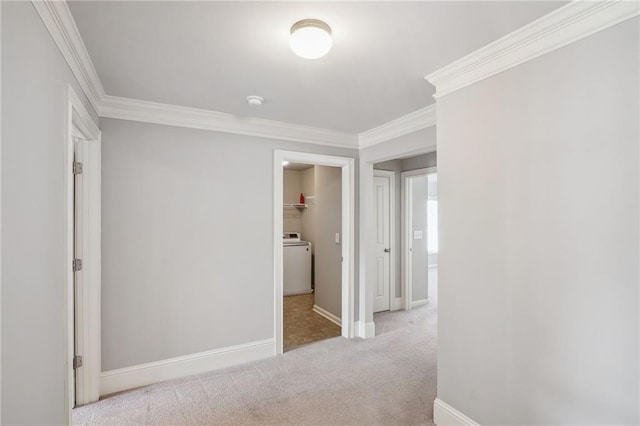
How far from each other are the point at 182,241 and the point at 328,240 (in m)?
2.06

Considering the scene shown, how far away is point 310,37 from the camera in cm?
155

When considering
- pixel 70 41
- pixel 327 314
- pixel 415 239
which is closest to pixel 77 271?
pixel 70 41

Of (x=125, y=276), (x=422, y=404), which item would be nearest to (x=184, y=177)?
(x=125, y=276)

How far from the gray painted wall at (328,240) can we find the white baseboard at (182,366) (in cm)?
131

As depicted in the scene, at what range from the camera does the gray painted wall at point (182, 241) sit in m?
2.62

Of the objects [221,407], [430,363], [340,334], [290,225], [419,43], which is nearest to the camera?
[419,43]

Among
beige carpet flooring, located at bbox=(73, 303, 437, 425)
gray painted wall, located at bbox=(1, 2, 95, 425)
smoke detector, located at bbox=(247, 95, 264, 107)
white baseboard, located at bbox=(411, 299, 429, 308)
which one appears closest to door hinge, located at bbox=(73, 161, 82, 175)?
gray painted wall, located at bbox=(1, 2, 95, 425)

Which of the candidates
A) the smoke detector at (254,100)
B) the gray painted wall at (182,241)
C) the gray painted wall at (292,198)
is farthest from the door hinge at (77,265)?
the gray painted wall at (292,198)

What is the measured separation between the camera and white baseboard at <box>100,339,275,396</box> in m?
2.59

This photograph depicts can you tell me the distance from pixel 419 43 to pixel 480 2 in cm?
38

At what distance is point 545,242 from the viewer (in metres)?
1.62

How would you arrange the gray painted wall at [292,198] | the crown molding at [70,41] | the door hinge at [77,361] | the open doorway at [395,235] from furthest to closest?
the gray painted wall at [292,198], the open doorway at [395,235], the door hinge at [77,361], the crown molding at [70,41]

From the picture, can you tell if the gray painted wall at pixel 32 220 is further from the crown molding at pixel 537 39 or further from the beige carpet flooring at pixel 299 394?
the crown molding at pixel 537 39

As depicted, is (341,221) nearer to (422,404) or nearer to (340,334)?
(340,334)
